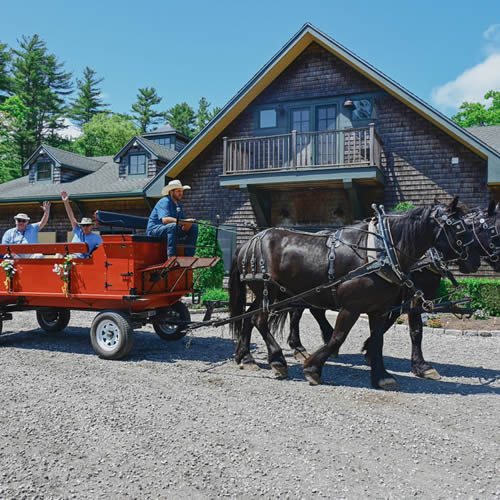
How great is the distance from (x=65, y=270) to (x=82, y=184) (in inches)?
563

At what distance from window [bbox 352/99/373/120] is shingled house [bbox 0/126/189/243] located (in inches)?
302

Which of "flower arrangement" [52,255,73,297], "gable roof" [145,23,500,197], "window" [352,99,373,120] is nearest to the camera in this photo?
"flower arrangement" [52,255,73,297]

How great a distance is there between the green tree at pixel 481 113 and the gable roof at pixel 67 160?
31597 mm

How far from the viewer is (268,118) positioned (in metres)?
16.1

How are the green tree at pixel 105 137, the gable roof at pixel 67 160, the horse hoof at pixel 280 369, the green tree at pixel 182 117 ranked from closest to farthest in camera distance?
the horse hoof at pixel 280 369 → the gable roof at pixel 67 160 → the green tree at pixel 105 137 → the green tree at pixel 182 117

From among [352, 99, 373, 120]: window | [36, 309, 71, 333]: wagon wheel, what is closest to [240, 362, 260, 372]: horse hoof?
[36, 309, 71, 333]: wagon wheel

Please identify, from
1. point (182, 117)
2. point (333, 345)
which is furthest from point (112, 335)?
point (182, 117)

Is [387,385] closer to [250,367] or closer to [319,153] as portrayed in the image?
[250,367]

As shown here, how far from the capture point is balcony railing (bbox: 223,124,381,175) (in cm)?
1398

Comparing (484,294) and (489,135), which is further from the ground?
(489,135)

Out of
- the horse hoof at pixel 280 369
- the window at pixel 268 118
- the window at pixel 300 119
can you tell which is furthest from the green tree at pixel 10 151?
the horse hoof at pixel 280 369

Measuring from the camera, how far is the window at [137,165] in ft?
65.7

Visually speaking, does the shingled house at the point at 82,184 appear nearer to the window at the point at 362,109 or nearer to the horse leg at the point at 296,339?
the window at the point at 362,109

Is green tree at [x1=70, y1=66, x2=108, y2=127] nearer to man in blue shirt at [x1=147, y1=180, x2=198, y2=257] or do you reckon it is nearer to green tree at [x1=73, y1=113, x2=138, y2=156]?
green tree at [x1=73, y1=113, x2=138, y2=156]
